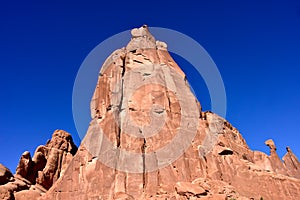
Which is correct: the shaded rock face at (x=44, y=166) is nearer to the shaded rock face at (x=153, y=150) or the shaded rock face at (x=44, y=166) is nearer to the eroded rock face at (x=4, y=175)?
the eroded rock face at (x=4, y=175)

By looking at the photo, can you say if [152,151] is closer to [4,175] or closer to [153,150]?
[153,150]

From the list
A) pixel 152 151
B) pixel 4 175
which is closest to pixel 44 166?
pixel 4 175

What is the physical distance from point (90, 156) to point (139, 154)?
10.1 m

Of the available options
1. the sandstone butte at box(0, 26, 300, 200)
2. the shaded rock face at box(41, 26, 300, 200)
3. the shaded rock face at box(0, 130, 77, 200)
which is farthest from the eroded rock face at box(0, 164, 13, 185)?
the shaded rock face at box(41, 26, 300, 200)

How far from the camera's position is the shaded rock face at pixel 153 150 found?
51062mm

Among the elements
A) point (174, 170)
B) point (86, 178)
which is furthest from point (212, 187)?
point (86, 178)

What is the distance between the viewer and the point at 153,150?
182 feet

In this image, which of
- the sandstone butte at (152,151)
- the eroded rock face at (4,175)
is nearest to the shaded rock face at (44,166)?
the eroded rock face at (4,175)

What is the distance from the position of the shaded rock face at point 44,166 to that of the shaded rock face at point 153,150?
11814 mm

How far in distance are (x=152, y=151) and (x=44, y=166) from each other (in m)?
46.8

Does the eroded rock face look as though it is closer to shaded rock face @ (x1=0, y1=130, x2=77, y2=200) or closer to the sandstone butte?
shaded rock face @ (x1=0, y1=130, x2=77, y2=200)

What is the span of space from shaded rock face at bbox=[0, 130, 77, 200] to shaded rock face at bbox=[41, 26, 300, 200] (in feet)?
38.8

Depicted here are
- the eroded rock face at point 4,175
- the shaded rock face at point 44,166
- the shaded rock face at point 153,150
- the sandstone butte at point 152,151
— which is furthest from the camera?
the shaded rock face at point 44,166

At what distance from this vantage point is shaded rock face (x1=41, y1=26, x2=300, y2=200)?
51.1m
